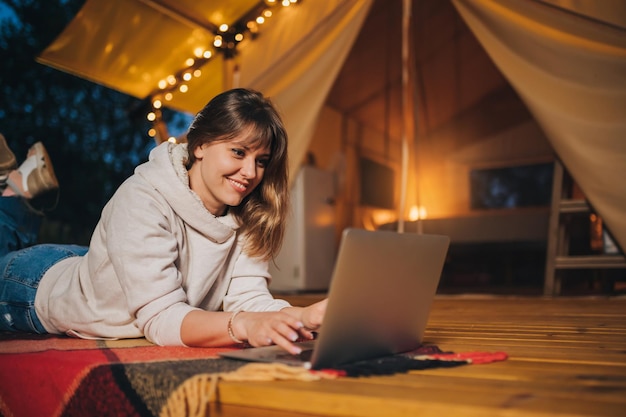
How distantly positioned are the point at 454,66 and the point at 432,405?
5072mm

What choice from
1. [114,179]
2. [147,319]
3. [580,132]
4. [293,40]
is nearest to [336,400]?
[147,319]

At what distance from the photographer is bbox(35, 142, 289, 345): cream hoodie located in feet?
3.46

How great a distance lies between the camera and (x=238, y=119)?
1179 millimetres

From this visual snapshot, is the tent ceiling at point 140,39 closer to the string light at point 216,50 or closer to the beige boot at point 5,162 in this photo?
the string light at point 216,50

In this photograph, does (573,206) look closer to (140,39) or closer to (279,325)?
(279,325)

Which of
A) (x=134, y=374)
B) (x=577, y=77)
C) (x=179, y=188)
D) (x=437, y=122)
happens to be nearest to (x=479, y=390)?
(x=134, y=374)

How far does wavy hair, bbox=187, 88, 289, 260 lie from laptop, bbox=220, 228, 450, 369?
398 mm

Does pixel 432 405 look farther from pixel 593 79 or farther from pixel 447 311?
pixel 593 79

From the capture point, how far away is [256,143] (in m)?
1.20

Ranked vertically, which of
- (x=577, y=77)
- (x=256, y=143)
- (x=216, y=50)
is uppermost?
(x=216, y=50)

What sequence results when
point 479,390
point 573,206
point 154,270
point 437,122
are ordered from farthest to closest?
point 437,122 → point 573,206 → point 154,270 → point 479,390

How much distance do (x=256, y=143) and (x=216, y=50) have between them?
7.30ft

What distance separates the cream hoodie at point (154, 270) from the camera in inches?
41.5

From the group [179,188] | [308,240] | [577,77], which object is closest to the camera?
[179,188]
